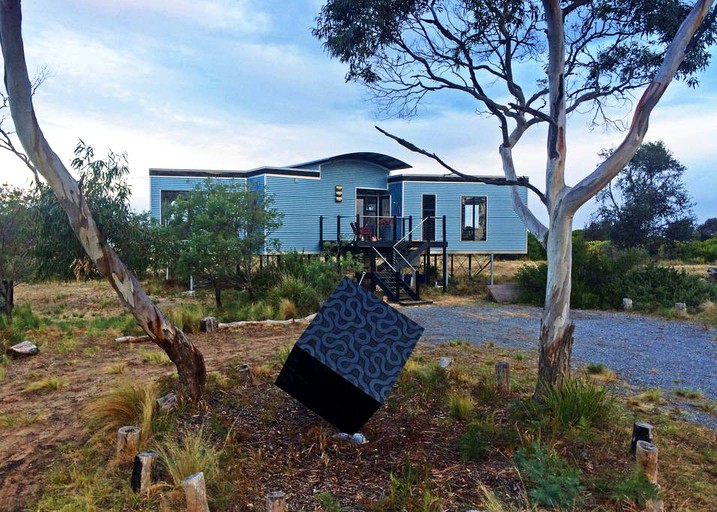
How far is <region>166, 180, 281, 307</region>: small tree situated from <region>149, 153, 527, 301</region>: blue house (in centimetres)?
316

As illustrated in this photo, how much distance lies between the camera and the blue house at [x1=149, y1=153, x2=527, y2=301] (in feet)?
59.0

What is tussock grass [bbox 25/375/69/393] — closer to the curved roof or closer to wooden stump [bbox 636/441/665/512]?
wooden stump [bbox 636/441/665/512]

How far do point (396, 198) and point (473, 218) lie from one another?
3.19m

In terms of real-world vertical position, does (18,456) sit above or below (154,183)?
below

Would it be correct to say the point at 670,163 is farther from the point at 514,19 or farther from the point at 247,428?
the point at 247,428

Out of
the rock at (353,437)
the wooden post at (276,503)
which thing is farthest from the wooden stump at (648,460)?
the wooden post at (276,503)

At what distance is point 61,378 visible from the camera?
267 inches

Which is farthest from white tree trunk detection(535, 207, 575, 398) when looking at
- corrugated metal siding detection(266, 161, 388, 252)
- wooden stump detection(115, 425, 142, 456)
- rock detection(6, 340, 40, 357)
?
corrugated metal siding detection(266, 161, 388, 252)

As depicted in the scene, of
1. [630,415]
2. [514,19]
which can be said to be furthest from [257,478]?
[514,19]

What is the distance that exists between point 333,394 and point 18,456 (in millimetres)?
2679

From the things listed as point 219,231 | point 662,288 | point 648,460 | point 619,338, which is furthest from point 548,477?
point 662,288

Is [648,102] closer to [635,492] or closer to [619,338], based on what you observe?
[635,492]

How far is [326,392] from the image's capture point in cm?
426

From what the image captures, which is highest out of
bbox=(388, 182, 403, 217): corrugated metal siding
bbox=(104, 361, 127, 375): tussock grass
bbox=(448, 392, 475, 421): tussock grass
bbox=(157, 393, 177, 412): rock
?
bbox=(388, 182, 403, 217): corrugated metal siding
